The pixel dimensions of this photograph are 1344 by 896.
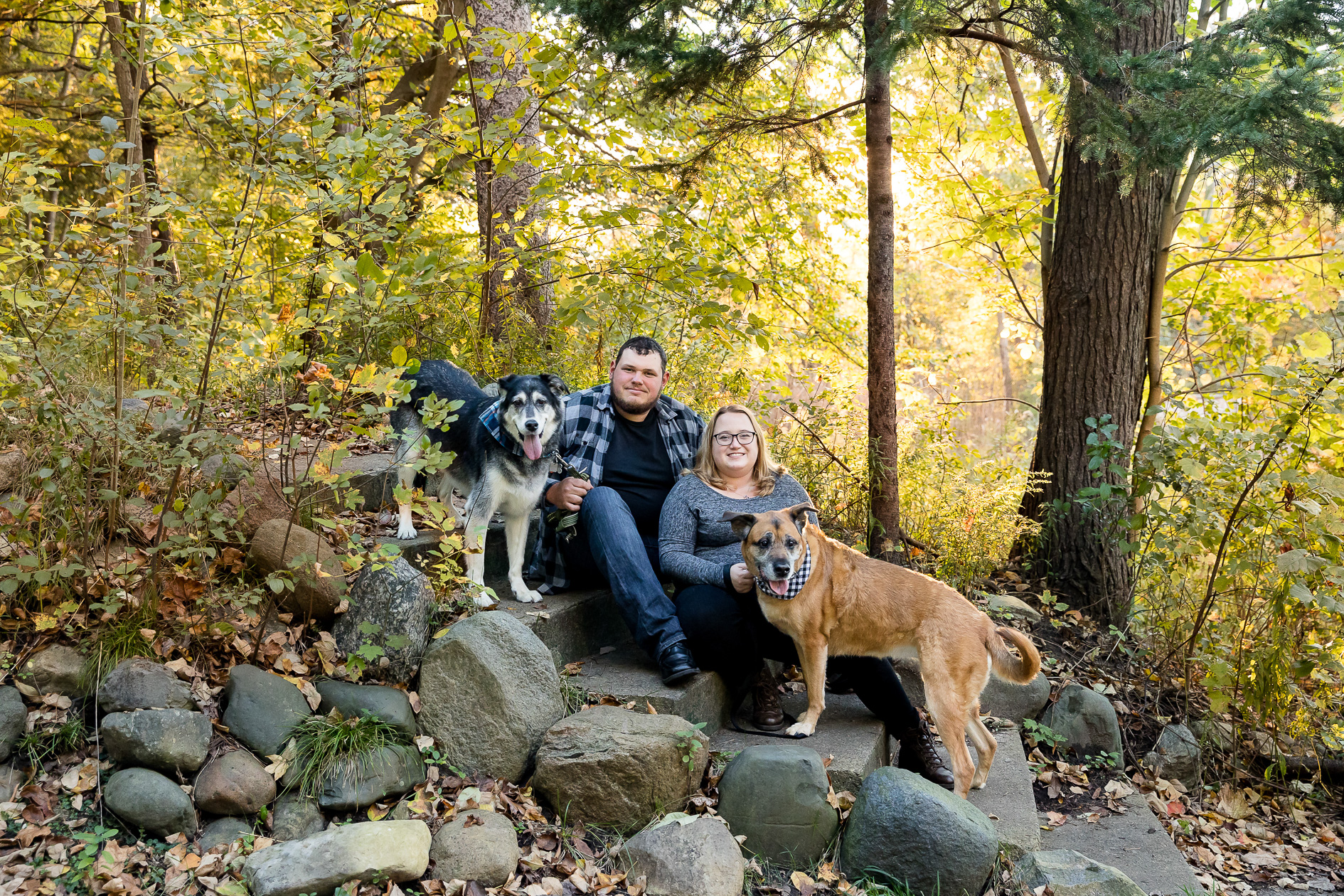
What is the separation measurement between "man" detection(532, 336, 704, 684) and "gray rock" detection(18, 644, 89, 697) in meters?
2.06

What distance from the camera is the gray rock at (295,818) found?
287 centimetres

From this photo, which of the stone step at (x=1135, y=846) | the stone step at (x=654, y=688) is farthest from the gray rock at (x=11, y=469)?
the stone step at (x=1135, y=846)

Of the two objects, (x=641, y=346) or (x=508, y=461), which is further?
(x=641, y=346)

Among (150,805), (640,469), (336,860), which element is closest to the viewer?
(336,860)

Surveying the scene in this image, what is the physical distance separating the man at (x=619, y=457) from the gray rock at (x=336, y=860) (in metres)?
1.57

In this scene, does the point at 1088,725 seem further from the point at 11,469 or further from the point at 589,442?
the point at 11,469

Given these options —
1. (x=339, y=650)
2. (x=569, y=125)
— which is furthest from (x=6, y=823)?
(x=569, y=125)

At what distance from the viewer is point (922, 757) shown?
12.5ft

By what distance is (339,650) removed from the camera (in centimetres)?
355

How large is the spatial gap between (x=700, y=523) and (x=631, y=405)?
0.74m

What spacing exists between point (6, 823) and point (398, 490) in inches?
61.8

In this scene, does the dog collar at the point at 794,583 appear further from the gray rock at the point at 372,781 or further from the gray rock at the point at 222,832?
the gray rock at the point at 222,832

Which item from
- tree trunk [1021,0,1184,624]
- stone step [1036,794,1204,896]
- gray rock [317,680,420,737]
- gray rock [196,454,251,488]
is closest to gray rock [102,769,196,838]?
gray rock [317,680,420,737]

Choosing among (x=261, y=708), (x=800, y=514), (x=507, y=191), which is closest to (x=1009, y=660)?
(x=800, y=514)
